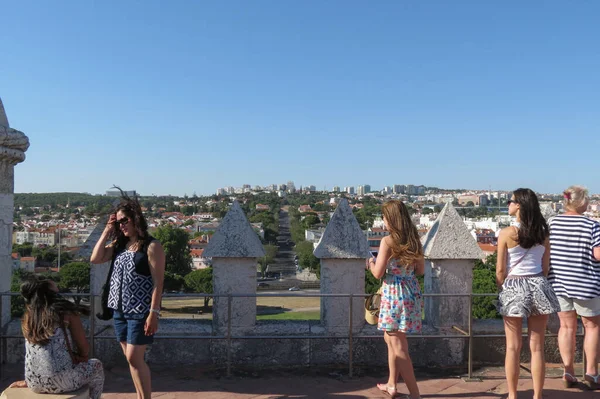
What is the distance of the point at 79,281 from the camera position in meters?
30.7

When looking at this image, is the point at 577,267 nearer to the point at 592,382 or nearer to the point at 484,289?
the point at 592,382

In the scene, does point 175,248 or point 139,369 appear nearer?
point 139,369

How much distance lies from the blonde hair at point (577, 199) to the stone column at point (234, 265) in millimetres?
2854

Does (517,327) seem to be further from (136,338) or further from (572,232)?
(136,338)

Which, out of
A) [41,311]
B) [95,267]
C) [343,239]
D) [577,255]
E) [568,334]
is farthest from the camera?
[343,239]

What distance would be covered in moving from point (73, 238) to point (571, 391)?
318 feet

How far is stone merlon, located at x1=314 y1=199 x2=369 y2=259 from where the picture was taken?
563 cm

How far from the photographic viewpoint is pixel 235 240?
5590 millimetres

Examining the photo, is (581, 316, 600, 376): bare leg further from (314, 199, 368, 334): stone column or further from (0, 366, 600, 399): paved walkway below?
(314, 199, 368, 334): stone column

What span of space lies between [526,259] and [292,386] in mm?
2322

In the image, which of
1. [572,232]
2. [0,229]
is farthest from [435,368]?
[0,229]

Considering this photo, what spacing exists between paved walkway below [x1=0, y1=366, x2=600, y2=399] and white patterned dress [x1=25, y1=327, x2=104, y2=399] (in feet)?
3.60

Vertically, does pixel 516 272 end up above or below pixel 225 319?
above

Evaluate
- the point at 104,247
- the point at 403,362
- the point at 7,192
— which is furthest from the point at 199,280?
the point at 403,362
